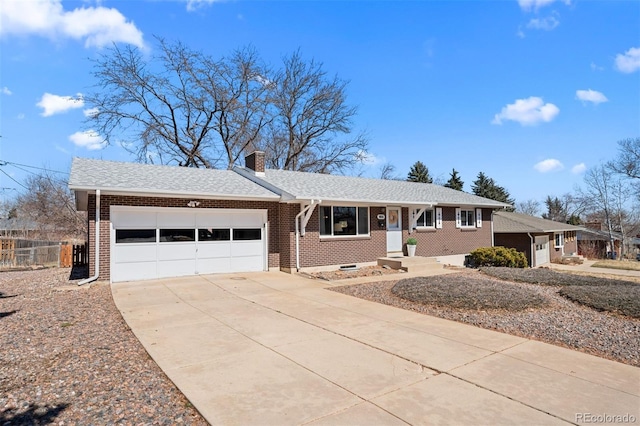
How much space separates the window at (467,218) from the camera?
20.1 m

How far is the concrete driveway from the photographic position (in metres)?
3.56

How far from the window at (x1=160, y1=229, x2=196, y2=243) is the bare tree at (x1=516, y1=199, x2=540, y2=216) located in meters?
64.4

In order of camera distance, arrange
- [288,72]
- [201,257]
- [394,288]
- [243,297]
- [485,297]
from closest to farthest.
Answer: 1. [485,297]
2. [243,297]
3. [394,288]
4. [201,257]
5. [288,72]

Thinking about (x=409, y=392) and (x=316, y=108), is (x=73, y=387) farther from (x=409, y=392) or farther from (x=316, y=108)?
(x=316, y=108)

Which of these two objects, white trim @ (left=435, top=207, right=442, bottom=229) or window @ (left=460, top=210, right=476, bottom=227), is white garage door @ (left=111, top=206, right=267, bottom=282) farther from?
window @ (left=460, top=210, right=476, bottom=227)

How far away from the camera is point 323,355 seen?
17.0 ft

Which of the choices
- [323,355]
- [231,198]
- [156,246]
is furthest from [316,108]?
[323,355]

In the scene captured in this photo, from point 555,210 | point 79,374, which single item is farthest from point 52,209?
point 555,210

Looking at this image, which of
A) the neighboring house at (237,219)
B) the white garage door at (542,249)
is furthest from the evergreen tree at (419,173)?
the neighboring house at (237,219)

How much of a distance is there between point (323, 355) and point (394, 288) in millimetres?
5261

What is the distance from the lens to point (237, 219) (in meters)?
13.3

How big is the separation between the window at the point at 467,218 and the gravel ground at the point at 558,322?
35.6ft

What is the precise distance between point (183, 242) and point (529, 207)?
66096 mm

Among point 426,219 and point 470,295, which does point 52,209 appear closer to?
point 426,219
